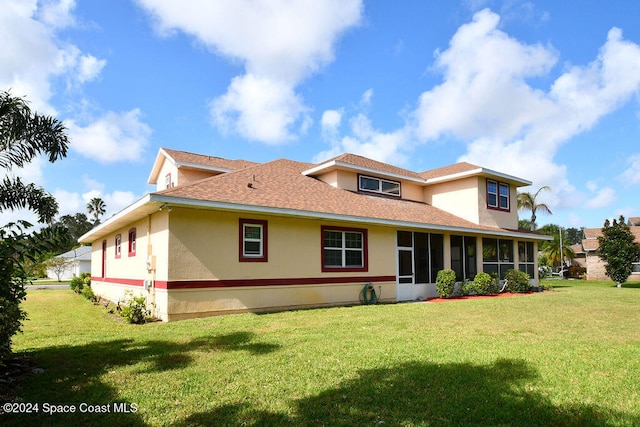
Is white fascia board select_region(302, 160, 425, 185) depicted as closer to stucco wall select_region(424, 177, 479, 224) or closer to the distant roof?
stucco wall select_region(424, 177, 479, 224)

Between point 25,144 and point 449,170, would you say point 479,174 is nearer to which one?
point 449,170

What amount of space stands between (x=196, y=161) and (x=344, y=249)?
948 cm

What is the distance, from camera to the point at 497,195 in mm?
22547

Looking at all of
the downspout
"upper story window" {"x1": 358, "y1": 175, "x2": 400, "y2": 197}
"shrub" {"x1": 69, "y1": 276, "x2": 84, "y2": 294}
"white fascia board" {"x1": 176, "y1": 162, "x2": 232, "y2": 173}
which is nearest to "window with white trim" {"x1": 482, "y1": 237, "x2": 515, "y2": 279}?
"upper story window" {"x1": 358, "y1": 175, "x2": 400, "y2": 197}

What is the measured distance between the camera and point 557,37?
44.3ft

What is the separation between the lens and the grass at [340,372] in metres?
4.41

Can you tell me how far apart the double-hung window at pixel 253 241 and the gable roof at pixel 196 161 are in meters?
8.24

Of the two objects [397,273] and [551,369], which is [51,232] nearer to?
[551,369]

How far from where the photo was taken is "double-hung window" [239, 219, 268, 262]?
12.6 metres

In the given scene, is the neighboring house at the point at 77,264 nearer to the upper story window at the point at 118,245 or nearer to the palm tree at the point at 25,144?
the upper story window at the point at 118,245

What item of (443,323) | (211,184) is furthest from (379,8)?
(443,323)

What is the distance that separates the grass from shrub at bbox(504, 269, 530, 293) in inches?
421

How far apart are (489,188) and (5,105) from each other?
20890 mm

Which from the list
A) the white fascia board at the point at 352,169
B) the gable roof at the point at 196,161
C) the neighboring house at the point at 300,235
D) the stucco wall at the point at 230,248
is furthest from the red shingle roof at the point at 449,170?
the gable roof at the point at 196,161
